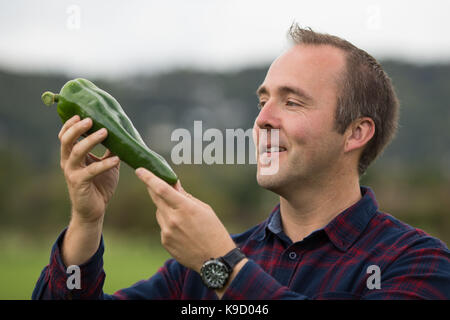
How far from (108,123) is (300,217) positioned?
1759 millimetres

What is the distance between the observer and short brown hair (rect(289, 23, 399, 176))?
14.9 feet

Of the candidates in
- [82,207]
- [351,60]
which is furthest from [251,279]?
[351,60]

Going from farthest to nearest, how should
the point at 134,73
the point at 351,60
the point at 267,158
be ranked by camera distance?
the point at 134,73 → the point at 351,60 → the point at 267,158

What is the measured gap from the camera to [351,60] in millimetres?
4641

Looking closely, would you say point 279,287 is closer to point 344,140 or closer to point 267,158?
point 267,158

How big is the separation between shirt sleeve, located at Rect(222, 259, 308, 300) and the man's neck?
1.06 metres

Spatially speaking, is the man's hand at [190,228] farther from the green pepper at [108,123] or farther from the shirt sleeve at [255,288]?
the green pepper at [108,123]

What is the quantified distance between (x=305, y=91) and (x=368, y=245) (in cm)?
133

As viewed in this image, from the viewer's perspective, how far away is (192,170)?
3302 inches

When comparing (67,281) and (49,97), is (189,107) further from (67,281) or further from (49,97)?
(67,281)

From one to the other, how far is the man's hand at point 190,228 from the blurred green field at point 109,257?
63.7m

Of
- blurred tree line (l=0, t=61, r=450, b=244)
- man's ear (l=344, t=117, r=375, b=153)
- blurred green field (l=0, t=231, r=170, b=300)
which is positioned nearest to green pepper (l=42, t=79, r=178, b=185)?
man's ear (l=344, t=117, r=375, b=153)

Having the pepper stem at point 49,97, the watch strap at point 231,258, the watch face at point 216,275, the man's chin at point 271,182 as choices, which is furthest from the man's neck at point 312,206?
the pepper stem at point 49,97
